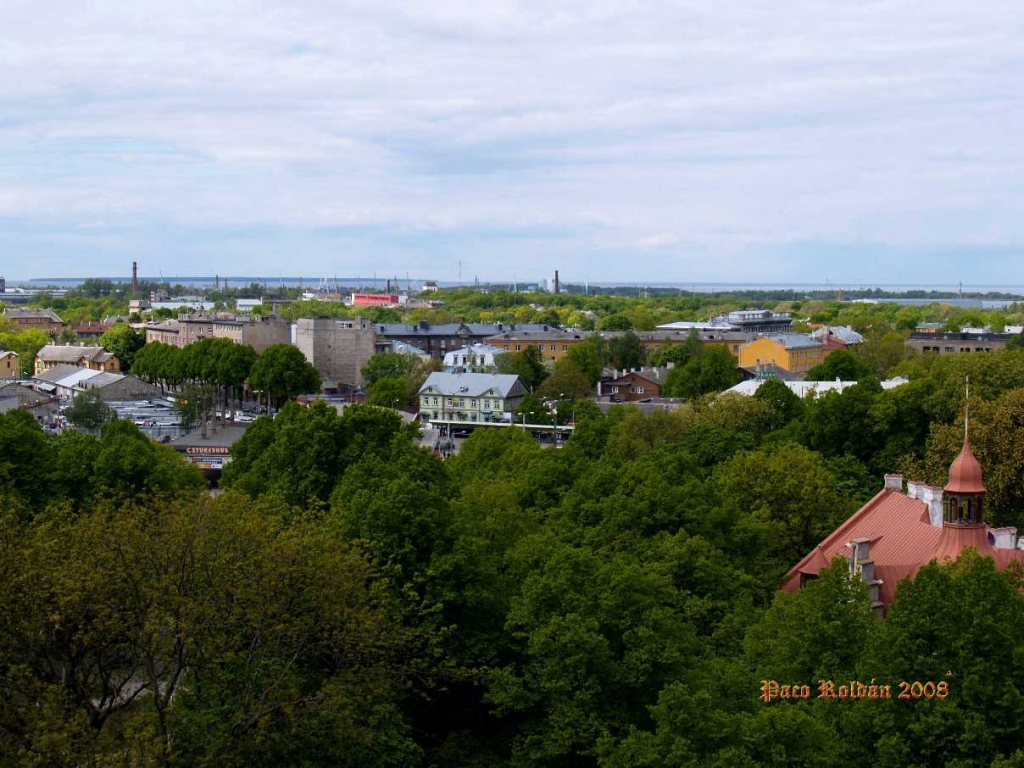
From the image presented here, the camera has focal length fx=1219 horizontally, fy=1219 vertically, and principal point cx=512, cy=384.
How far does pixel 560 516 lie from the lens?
121 ft

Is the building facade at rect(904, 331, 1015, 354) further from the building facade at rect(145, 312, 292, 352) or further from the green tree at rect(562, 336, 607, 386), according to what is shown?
the building facade at rect(145, 312, 292, 352)

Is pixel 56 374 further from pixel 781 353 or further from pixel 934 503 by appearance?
pixel 934 503

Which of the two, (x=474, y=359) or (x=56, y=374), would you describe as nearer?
(x=56, y=374)

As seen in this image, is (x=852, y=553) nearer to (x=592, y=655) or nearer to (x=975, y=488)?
(x=975, y=488)

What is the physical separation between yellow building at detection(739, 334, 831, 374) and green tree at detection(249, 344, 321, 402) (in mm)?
42909

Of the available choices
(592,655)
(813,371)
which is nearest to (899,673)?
(592,655)

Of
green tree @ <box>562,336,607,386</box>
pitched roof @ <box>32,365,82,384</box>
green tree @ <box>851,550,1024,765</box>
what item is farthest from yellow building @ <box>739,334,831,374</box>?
green tree @ <box>851,550,1024,765</box>

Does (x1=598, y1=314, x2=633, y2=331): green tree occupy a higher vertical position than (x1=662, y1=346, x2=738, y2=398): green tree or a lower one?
higher

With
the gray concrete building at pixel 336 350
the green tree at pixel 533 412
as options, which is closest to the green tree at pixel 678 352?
the gray concrete building at pixel 336 350

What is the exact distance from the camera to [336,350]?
12719cm

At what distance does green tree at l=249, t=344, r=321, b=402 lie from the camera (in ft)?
339

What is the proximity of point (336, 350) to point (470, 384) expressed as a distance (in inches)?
1246

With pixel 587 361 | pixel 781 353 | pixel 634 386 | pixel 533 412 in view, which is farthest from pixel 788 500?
pixel 781 353

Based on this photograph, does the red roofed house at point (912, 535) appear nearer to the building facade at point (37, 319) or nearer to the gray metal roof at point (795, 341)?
the gray metal roof at point (795, 341)
